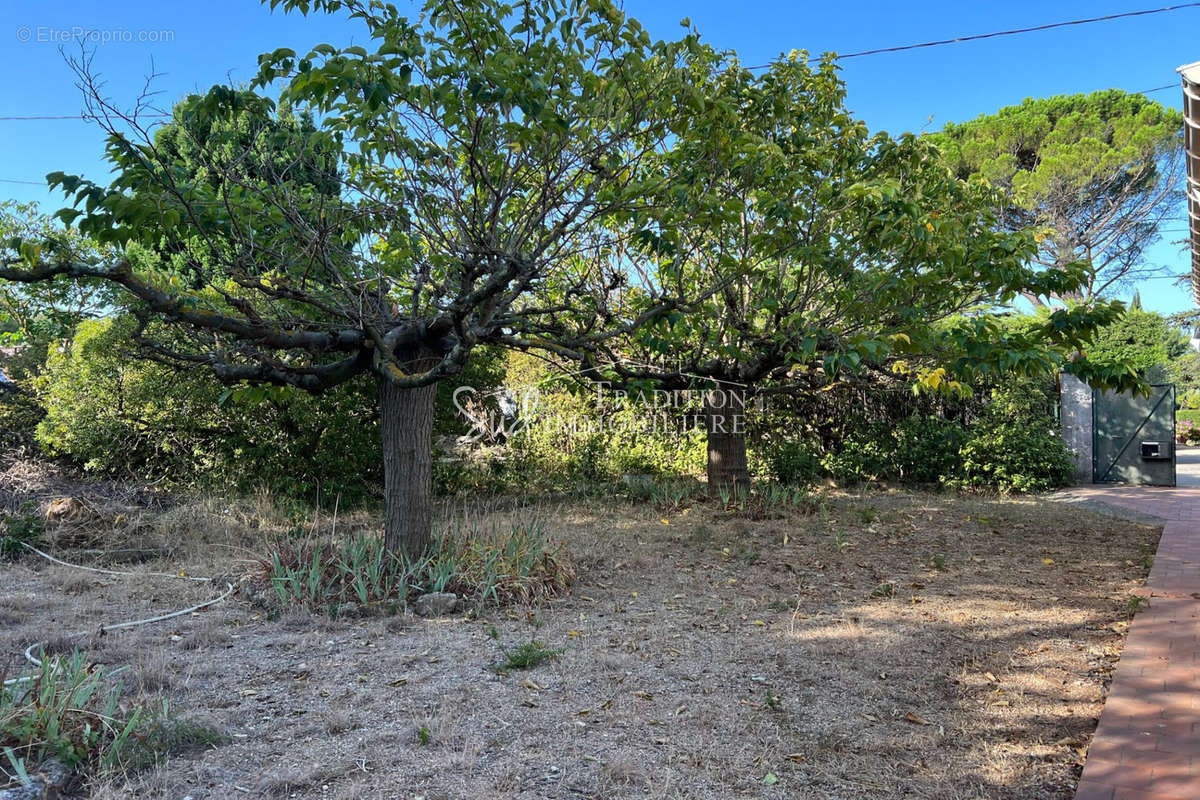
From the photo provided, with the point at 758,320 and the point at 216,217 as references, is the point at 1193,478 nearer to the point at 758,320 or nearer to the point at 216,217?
the point at 758,320

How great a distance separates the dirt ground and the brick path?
101 mm

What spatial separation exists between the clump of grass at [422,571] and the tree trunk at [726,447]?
422 cm

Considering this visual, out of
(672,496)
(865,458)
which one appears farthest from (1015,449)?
(672,496)

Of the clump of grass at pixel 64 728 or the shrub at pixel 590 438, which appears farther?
the shrub at pixel 590 438

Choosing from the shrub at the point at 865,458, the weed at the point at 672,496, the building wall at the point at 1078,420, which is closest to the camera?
the weed at the point at 672,496

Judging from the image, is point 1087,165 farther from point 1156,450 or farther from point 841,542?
point 841,542

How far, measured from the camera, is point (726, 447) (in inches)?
373

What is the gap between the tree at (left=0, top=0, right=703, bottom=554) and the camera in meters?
3.86

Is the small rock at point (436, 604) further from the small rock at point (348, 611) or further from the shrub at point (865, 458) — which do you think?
the shrub at point (865, 458)

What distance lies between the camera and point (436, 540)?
5.52 metres

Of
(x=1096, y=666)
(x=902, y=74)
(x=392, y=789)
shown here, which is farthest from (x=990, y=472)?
(x=392, y=789)

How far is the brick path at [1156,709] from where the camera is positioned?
2648 millimetres

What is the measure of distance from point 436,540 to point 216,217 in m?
2.72

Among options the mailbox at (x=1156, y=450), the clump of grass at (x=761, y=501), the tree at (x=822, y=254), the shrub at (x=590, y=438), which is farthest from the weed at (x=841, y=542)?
the mailbox at (x=1156, y=450)
